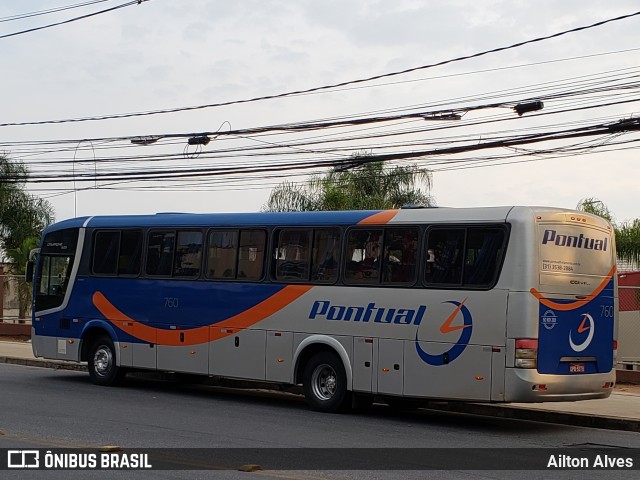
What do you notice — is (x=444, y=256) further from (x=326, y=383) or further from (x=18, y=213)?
(x=18, y=213)

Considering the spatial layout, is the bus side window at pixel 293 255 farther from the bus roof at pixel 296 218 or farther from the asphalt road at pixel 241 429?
the asphalt road at pixel 241 429

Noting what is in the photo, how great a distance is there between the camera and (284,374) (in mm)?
17281

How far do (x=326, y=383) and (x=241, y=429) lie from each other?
3128mm

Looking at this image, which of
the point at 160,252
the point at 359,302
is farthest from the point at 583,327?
the point at 160,252

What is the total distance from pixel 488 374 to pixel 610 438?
183 cm

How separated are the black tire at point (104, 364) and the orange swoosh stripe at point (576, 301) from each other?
352 inches

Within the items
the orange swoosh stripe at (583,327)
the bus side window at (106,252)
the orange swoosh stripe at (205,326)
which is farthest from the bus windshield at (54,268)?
the orange swoosh stripe at (583,327)

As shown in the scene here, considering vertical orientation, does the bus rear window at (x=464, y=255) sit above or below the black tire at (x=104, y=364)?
above

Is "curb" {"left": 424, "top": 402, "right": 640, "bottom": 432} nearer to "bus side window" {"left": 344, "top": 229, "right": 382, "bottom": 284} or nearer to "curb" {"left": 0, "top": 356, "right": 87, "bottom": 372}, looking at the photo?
"bus side window" {"left": 344, "top": 229, "right": 382, "bottom": 284}

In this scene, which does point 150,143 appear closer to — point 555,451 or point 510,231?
point 510,231

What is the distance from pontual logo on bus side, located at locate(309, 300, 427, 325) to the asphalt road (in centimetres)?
150

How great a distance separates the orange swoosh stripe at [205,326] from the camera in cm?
1736

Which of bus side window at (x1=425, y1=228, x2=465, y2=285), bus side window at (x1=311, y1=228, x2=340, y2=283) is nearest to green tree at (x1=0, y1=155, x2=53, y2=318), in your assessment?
bus side window at (x1=311, y1=228, x2=340, y2=283)

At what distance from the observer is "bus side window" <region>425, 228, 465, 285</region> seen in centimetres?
1543
